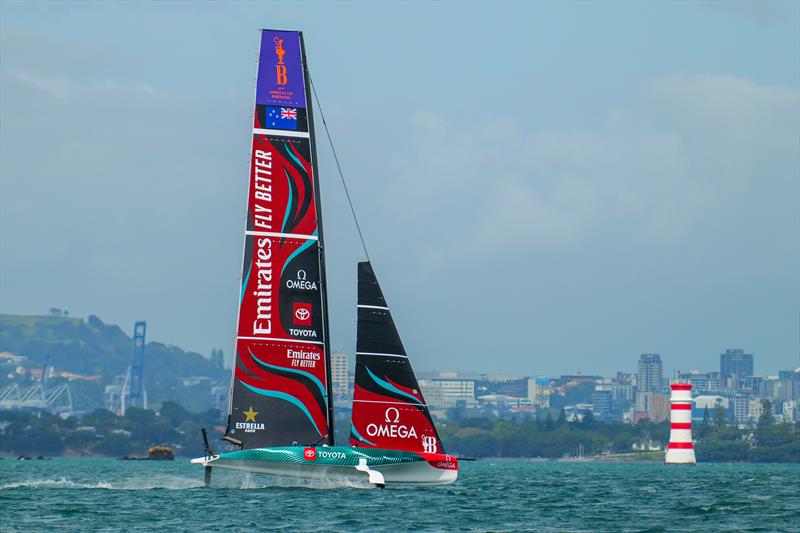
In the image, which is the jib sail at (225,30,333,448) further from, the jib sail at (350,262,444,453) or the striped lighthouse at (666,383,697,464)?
the striped lighthouse at (666,383,697,464)

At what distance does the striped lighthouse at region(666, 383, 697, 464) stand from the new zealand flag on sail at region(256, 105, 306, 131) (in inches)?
4034

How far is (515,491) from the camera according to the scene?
61000 mm

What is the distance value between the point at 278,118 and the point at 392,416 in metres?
10.2

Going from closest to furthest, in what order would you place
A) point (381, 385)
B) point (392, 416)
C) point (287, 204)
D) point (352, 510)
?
point (352, 510) < point (287, 204) < point (392, 416) < point (381, 385)

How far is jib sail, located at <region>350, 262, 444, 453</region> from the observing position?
47.1 metres

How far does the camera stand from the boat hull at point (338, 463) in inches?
1758

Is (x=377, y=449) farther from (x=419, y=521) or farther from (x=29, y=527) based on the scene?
(x=29, y=527)

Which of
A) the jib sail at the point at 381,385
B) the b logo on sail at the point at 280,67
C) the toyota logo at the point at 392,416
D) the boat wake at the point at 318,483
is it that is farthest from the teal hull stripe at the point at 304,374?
the b logo on sail at the point at 280,67

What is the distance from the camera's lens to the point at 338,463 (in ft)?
149

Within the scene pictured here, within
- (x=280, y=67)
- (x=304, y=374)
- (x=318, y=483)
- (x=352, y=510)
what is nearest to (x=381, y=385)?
(x=304, y=374)

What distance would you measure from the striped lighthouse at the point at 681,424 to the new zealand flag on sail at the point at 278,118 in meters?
102

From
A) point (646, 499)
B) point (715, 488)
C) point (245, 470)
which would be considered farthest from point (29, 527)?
point (715, 488)

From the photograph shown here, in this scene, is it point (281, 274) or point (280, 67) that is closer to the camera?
point (281, 274)

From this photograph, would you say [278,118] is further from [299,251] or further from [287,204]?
[299,251]
